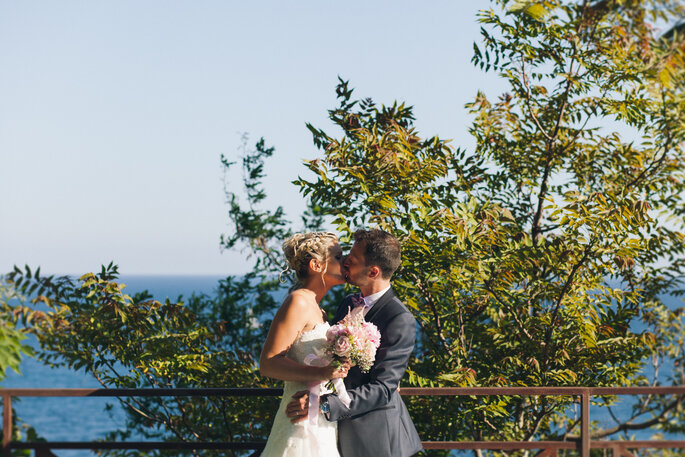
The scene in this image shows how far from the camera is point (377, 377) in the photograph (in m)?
2.93

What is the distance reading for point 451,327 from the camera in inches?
220

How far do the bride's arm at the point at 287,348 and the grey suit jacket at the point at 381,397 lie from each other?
0.14 m

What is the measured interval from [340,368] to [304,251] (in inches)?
23.3

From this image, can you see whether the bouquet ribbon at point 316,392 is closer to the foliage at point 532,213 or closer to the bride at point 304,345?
the bride at point 304,345

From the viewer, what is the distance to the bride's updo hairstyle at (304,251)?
10.1 ft

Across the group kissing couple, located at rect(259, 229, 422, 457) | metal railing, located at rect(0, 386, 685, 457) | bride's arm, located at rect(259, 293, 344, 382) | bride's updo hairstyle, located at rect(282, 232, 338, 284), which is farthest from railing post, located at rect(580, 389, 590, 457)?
bride's updo hairstyle, located at rect(282, 232, 338, 284)

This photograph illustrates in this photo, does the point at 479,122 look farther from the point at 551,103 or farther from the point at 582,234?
the point at 582,234

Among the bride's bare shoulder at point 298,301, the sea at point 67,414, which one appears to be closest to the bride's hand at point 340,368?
the bride's bare shoulder at point 298,301

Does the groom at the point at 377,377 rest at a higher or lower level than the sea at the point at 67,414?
higher

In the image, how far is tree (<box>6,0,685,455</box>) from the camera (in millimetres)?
4656

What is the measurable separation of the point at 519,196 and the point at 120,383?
160 inches

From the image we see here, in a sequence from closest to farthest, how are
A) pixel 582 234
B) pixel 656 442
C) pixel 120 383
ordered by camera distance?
pixel 656 442, pixel 582 234, pixel 120 383

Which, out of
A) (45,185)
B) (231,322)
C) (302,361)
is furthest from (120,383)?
(45,185)

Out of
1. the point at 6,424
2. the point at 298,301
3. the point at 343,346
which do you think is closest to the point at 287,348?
the point at 298,301
